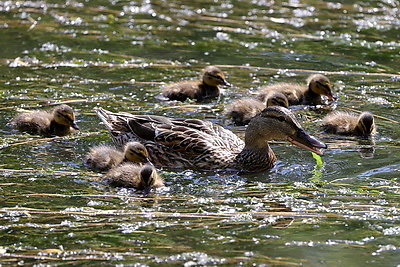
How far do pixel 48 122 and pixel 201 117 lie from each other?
159cm

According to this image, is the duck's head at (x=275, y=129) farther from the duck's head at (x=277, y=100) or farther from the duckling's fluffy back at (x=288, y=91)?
the duckling's fluffy back at (x=288, y=91)

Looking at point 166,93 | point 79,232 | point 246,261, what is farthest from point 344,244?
point 166,93

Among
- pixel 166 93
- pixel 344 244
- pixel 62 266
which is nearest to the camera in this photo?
pixel 62 266

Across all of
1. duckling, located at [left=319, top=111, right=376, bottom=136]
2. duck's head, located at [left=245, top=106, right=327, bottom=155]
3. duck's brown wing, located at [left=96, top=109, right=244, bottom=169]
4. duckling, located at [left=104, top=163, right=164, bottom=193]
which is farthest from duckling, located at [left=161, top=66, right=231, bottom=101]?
duckling, located at [left=104, top=163, right=164, bottom=193]

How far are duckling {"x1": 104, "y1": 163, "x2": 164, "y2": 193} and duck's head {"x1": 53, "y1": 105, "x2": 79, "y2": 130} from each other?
159 centimetres

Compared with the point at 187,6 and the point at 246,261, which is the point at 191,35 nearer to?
the point at 187,6

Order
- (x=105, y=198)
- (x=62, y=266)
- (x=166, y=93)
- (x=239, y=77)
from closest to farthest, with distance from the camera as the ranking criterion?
(x=62, y=266), (x=105, y=198), (x=166, y=93), (x=239, y=77)

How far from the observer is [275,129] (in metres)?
7.31

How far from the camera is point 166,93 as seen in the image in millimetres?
Result: 9383

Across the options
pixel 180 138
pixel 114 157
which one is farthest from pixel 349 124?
pixel 114 157

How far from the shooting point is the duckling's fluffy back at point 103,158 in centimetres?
699

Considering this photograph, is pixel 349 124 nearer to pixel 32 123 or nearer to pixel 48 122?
pixel 48 122

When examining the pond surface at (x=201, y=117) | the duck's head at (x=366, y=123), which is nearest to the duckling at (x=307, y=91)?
the pond surface at (x=201, y=117)

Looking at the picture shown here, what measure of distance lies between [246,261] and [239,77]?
5.67m
